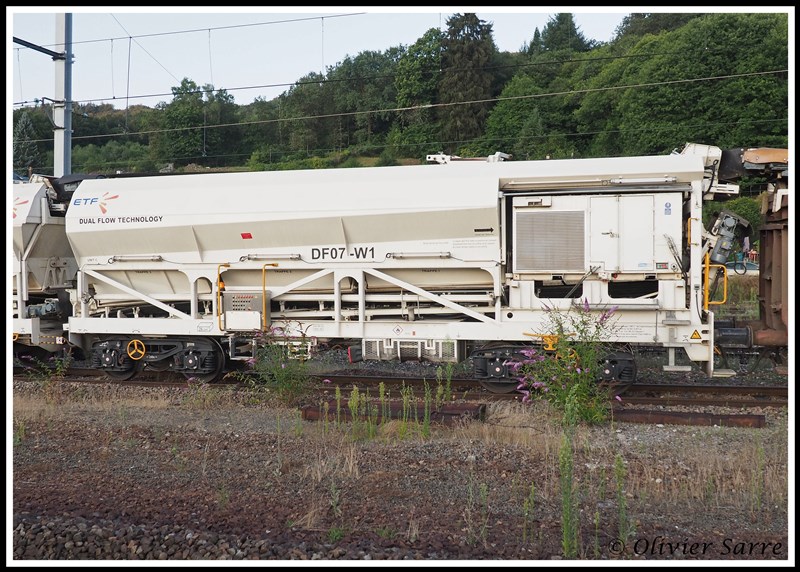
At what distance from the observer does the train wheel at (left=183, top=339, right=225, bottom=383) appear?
37.0ft

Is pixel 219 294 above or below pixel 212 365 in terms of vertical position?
above

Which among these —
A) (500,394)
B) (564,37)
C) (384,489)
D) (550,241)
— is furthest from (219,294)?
(564,37)

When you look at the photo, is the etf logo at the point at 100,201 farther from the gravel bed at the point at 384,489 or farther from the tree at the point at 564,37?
the tree at the point at 564,37

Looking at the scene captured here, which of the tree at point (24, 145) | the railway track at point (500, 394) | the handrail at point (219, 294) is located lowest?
the railway track at point (500, 394)

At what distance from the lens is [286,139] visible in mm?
53938

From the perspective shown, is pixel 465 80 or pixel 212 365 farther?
pixel 465 80

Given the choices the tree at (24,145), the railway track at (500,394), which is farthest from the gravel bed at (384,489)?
the tree at (24,145)

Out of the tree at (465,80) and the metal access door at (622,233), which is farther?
the tree at (465,80)

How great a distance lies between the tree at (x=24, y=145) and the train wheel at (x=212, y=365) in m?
30.3

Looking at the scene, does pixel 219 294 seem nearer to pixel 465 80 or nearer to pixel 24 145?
pixel 24 145

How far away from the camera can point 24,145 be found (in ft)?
128

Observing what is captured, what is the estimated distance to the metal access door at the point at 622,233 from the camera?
933 centimetres

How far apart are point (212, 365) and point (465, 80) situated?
4491 cm

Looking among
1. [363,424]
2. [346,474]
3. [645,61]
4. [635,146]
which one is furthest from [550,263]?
[645,61]
